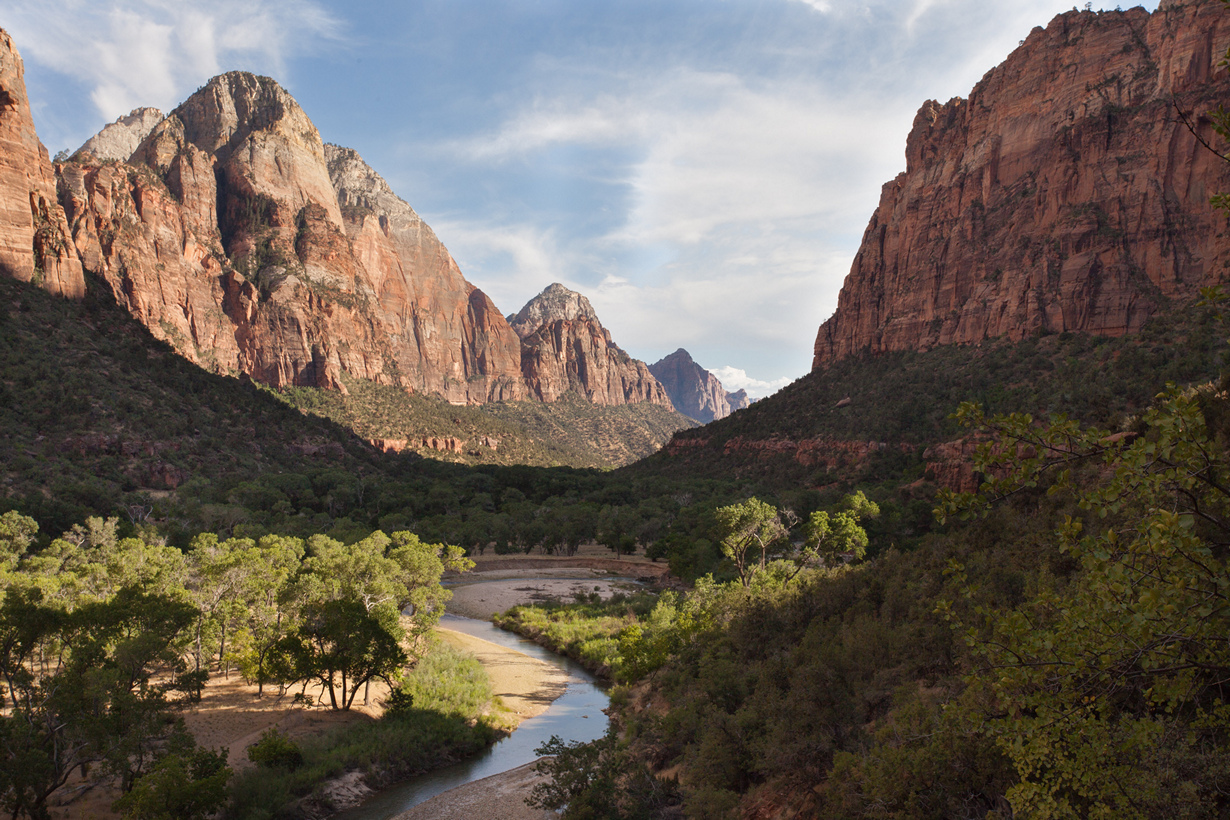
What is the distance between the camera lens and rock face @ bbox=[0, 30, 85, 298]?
67.8m

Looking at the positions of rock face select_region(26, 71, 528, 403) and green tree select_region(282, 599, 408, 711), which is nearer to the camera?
green tree select_region(282, 599, 408, 711)

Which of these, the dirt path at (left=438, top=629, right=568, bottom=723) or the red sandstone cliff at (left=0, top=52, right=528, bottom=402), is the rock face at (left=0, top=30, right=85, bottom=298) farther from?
the dirt path at (left=438, top=629, right=568, bottom=723)

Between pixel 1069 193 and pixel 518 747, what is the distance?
81564mm

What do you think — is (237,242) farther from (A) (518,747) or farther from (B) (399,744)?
(A) (518,747)

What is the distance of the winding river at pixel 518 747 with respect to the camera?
20.2 meters

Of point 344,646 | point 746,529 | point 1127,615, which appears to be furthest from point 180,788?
point 746,529

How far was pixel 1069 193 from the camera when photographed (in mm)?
71312

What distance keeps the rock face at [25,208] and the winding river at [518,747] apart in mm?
74961

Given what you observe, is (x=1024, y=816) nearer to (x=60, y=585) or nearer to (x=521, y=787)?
(x=521, y=787)

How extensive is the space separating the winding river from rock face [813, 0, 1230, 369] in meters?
56.3

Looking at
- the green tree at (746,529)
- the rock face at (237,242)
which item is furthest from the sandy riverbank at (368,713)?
the rock face at (237,242)

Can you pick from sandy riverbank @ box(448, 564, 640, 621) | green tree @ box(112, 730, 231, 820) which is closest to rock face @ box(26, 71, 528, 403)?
sandy riverbank @ box(448, 564, 640, 621)

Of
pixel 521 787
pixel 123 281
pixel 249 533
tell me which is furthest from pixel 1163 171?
pixel 123 281

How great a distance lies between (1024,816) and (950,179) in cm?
10334
